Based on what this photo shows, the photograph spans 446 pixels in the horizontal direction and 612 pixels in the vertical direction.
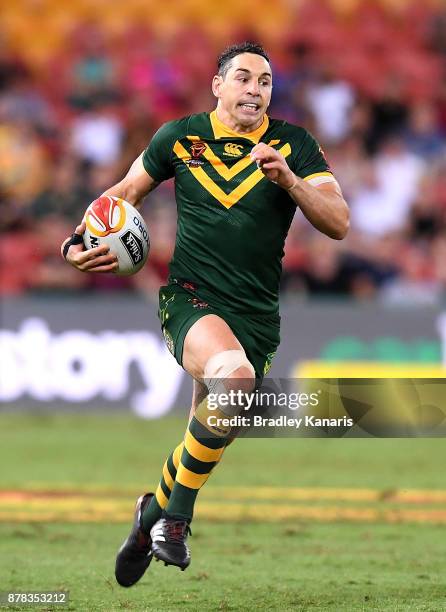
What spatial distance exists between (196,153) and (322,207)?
77 cm

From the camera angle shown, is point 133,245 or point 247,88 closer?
point 247,88

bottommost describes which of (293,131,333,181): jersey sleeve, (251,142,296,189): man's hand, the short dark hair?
(251,142,296,189): man's hand

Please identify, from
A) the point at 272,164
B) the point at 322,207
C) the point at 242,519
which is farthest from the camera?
the point at 242,519

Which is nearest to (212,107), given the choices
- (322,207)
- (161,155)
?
(161,155)

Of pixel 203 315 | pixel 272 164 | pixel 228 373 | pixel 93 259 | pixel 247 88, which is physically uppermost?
pixel 247 88

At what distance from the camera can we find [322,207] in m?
5.49

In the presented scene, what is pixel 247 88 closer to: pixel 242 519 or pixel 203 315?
pixel 203 315

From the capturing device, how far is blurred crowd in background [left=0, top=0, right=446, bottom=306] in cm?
1416

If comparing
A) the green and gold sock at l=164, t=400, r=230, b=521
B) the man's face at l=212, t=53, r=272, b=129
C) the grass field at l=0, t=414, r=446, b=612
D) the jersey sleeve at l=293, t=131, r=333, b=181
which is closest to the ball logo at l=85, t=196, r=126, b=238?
the man's face at l=212, t=53, r=272, b=129

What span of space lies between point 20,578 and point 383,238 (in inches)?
371

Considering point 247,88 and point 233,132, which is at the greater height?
point 247,88

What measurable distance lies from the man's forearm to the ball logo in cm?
92

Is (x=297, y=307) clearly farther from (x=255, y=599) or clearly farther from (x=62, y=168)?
(x=255, y=599)

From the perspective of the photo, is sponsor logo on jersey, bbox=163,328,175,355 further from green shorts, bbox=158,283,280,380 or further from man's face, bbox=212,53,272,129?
man's face, bbox=212,53,272,129
